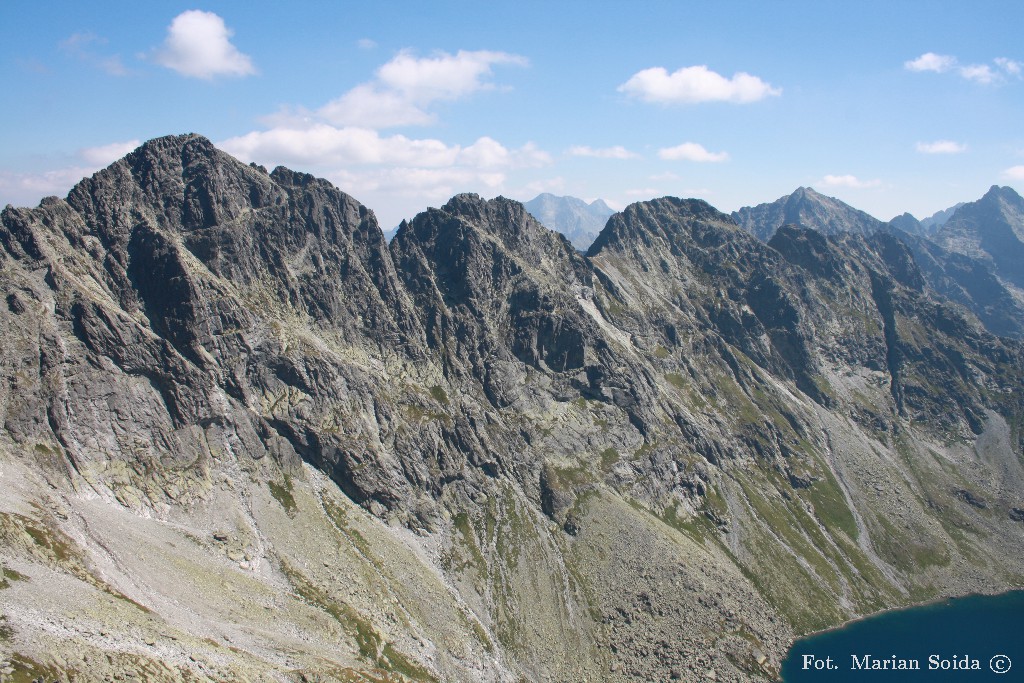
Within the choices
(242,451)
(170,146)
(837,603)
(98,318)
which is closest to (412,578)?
(242,451)

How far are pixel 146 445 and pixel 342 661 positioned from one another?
64.4 m

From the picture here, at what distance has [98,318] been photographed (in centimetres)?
13825

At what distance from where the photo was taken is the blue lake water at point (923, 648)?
148m

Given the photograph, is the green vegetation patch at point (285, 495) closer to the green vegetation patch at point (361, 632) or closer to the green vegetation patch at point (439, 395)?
the green vegetation patch at point (361, 632)

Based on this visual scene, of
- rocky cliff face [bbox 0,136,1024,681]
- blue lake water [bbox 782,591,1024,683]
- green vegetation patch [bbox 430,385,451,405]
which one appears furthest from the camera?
green vegetation patch [bbox 430,385,451,405]

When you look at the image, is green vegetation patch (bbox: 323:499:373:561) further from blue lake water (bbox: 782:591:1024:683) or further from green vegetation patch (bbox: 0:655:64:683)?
blue lake water (bbox: 782:591:1024:683)

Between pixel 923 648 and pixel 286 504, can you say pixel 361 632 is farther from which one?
pixel 923 648

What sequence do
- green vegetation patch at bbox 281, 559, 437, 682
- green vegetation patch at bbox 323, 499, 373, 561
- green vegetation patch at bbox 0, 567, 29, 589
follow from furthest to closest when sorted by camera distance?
green vegetation patch at bbox 323, 499, 373, 561
green vegetation patch at bbox 281, 559, 437, 682
green vegetation patch at bbox 0, 567, 29, 589

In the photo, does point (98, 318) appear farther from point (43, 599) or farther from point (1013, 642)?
point (1013, 642)

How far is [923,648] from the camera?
16088cm

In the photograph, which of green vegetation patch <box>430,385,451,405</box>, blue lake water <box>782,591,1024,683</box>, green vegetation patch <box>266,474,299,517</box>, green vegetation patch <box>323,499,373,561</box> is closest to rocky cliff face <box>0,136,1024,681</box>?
green vegetation patch <box>266,474,299,517</box>

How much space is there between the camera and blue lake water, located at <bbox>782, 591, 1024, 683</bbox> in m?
148

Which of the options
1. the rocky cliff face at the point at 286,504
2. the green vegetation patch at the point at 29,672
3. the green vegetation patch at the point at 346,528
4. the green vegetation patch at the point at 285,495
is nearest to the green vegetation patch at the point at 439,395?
the rocky cliff face at the point at 286,504

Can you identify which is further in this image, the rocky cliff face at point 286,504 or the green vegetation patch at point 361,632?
the green vegetation patch at point 361,632
